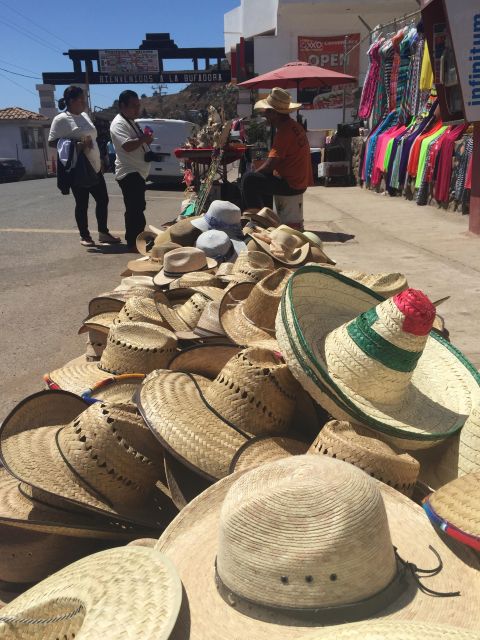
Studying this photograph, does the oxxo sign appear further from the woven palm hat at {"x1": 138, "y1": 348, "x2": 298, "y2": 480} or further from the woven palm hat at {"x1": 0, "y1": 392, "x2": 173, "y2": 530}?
the woven palm hat at {"x1": 0, "y1": 392, "x2": 173, "y2": 530}

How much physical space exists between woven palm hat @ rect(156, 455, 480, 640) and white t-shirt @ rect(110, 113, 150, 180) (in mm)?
6208

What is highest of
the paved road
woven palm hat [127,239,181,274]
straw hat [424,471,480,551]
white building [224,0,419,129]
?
white building [224,0,419,129]

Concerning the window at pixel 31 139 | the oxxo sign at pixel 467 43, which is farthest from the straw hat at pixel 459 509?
the window at pixel 31 139

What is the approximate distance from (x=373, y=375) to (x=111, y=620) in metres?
1.17

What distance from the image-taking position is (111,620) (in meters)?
1.20

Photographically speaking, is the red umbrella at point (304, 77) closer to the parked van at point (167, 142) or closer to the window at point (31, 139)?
the parked van at point (167, 142)

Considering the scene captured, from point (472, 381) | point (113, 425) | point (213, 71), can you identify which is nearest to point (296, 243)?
point (472, 381)

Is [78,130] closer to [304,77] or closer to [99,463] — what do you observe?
[304,77]

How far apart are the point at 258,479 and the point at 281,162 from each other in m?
6.24

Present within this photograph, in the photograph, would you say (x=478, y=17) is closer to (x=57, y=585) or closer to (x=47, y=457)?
(x=47, y=457)

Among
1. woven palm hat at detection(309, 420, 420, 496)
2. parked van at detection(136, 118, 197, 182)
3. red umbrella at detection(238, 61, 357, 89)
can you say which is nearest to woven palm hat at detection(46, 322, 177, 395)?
woven palm hat at detection(309, 420, 420, 496)

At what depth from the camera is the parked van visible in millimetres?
17531

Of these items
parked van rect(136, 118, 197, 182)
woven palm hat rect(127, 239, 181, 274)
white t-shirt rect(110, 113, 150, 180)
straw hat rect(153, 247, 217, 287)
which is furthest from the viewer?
parked van rect(136, 118, 197, 182)

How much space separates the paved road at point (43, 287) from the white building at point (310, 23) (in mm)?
17243
